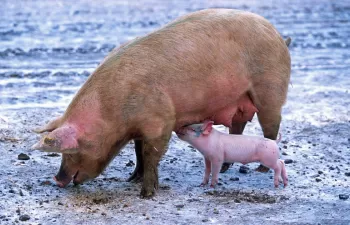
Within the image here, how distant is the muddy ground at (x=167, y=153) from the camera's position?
5953mm

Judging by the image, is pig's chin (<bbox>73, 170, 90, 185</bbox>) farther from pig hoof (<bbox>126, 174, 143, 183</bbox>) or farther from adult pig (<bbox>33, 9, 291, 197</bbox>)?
pig hoof (<bbox>126, 174, 143, 183</bbox>)

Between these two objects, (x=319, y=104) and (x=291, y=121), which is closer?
(x=291, y=121)

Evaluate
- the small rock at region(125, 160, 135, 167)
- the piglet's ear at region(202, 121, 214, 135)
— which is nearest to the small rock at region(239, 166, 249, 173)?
the piglet's ear at region(202, 121, 214, 135)

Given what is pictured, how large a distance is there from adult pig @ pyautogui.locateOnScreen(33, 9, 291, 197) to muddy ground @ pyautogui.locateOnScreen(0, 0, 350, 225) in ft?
0.99

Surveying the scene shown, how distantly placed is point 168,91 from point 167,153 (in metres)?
1.48

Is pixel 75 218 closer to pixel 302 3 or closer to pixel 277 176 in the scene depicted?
pixel 277 176

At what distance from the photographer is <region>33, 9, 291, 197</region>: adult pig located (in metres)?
6.04

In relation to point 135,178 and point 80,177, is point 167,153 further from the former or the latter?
point 80,177

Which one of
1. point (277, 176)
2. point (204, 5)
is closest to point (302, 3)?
point (204, 5)

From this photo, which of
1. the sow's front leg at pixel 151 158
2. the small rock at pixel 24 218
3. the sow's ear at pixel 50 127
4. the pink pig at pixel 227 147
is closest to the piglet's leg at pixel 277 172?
the pink pig at pixel 227 147

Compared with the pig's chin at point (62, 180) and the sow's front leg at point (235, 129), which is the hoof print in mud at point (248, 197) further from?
the pig's chin at point (62, 180)

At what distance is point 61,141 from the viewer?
5.81m

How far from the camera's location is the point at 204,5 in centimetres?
1672

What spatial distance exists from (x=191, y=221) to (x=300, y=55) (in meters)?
7.30
